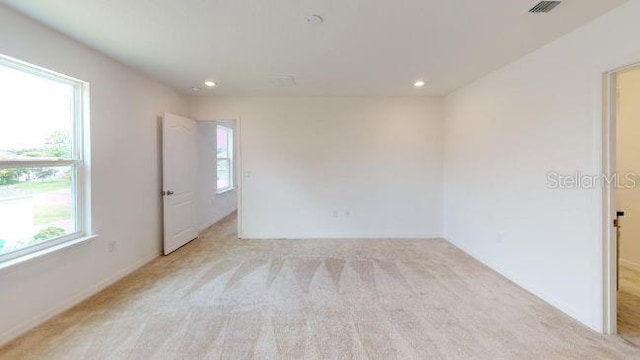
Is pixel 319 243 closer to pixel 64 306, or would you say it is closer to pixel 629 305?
pixel 64 306

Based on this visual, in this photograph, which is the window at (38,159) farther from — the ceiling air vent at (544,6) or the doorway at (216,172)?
the ceiling air vent at (544,6)

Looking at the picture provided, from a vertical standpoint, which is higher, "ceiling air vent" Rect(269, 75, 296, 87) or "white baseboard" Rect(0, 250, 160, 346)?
"ceiling air vent" Rect(269, 75, 296, 87)

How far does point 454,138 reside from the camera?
490 cm

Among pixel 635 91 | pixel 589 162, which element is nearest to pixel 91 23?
pixel 589 162

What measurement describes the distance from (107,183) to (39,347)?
1.65 metres

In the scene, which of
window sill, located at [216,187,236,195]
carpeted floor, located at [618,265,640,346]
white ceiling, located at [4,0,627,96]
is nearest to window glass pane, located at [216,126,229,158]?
window sill, located at [216,187,236,195]

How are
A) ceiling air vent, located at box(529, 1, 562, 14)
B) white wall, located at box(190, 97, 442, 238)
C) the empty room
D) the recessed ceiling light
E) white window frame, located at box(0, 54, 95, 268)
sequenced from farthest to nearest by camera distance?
1. white wall, located at box(190, 97, 442, 238)
2. white window frame, located at box(0, 54, 95, 268)
3. the recessed ceiling light
4. the empty room
5. ceiling air vent, located at box(529, 1, 562, 14)

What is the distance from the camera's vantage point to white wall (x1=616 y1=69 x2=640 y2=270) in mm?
3650

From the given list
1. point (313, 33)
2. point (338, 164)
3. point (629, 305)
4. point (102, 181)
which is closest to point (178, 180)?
point (102, 181)

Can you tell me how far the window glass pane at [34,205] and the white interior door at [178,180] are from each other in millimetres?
1473

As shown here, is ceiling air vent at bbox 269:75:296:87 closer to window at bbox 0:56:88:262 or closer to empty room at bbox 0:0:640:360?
empty room at bbox 0:0:640:360

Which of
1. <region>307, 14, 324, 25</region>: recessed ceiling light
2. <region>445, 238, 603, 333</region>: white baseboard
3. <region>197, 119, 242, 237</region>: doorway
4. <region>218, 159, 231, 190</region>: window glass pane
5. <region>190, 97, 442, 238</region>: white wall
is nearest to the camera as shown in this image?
<region>307, 14, 324, 25</region>: recessed ceiling light

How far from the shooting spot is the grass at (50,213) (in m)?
2.65

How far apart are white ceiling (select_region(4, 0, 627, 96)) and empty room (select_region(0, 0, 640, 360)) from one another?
2 cm
